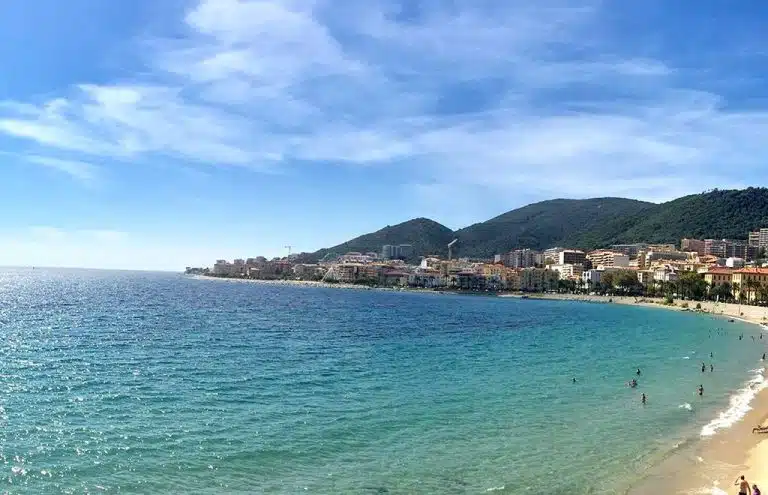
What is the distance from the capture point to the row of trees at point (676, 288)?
365 ft

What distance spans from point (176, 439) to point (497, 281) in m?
174

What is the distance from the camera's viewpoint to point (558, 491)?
55.0ft

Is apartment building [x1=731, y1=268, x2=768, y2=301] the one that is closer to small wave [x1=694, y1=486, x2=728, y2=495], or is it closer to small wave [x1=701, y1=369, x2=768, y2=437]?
small wave [x1=701, y1=369, x2=768, y2=437]

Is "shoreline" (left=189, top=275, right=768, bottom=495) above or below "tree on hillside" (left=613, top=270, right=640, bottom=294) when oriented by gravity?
below

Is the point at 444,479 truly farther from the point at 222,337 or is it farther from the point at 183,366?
the point at 222,337

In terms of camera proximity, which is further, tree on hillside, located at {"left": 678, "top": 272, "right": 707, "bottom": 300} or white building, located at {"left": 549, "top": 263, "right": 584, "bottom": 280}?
white building, located at {"left": 549, "top": 263, "right": 584, "bottom": 280}

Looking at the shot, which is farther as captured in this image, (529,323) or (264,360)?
(529,323)

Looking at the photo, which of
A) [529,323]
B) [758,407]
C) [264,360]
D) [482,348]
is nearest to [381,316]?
[529,323]

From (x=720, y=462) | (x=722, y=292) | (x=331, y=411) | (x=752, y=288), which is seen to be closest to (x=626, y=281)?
(x=722, y=292)

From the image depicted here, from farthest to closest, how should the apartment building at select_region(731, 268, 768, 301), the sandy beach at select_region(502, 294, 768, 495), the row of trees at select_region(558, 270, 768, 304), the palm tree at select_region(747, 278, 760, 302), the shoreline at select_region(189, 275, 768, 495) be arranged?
the row of trees at select_region(558, 270, 768, 304) → the apartment building at select_region(731, 268, 768, 301) → the palm tree at select_region(747, 278, 760, 302) → the shoreline at select_region(189, 275, 768, 495) → the sandy beach at select_region(502, 294, 768, 495)

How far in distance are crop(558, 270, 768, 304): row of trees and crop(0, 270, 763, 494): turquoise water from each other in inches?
2907

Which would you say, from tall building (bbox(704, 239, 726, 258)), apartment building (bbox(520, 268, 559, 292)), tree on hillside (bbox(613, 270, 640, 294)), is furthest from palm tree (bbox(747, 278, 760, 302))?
tall building (bbox(704, 239, 726, 258))

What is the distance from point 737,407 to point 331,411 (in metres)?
19.6

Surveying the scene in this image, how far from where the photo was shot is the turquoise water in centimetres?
1700
